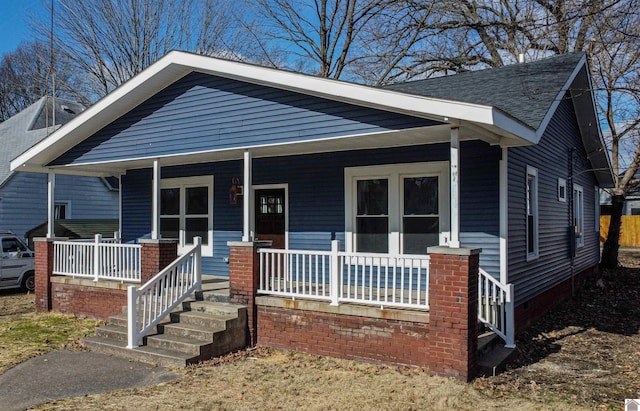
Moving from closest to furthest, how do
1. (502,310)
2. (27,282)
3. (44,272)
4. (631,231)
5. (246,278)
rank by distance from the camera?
(502,310) → (246,278) → (44,272) → (27,282) → (631,231)

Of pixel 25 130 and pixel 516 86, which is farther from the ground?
pixel 25 130

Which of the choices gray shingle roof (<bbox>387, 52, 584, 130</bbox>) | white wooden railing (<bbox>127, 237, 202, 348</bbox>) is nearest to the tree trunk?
gray shingle roof (<bbox>387, 52, 584, 130</bbox>)

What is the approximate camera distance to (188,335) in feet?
25.1

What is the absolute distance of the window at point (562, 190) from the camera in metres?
11.6

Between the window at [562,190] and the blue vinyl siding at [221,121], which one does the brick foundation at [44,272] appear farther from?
the window at [562,190]

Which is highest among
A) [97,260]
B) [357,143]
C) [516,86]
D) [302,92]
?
[516,86]

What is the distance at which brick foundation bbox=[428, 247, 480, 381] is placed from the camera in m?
6.16

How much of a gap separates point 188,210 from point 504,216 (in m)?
6.97

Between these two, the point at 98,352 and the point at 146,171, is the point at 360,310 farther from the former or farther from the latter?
the point at 146,171

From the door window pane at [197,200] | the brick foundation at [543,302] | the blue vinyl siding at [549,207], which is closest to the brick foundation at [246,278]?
the door window pane at [197,200]

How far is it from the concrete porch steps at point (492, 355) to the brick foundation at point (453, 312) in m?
0.20

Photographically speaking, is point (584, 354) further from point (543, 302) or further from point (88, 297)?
point (88, 297)

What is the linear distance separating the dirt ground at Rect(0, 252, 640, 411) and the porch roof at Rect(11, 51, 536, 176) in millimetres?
3193

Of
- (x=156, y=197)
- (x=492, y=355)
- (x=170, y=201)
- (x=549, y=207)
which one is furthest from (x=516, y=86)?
(x=170, y=201)
